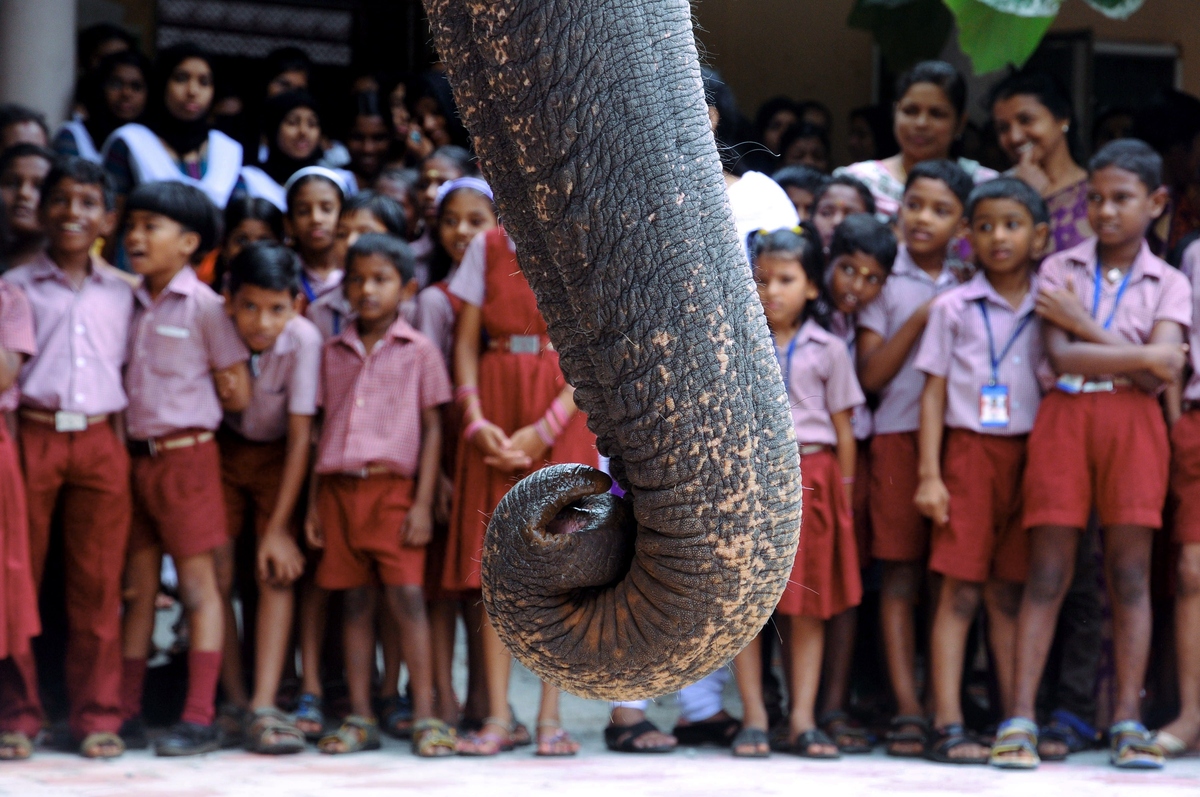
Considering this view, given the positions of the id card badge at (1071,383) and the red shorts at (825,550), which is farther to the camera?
the red shorts at (825,550)

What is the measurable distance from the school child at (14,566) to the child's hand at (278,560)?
2.24 ft

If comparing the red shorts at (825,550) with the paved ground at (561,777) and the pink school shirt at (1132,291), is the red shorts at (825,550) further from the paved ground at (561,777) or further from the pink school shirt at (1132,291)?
the pink school shirt at (1132,291)

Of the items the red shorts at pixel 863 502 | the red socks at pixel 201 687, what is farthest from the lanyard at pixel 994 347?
the red socks at pixel 201 687

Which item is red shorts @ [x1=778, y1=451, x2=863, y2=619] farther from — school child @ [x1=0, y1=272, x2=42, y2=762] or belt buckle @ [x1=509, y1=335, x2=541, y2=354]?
school child @ [x1=0, y1=272, x2=42, y2=762]

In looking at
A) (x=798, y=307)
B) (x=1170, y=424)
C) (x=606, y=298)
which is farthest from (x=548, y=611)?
(x=1170, y=424)

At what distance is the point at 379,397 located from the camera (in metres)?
4.91

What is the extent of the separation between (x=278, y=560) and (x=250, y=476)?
0.34m

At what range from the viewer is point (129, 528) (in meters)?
4.90

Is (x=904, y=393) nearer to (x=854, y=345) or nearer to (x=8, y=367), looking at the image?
(x=854, y=345)

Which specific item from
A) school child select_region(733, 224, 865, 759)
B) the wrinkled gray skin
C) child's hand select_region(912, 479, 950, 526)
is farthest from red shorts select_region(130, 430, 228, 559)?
the wrinkled gray skin

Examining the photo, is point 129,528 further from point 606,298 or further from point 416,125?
point 606,298

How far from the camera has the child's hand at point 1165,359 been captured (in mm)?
4672

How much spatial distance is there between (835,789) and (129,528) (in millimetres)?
2250

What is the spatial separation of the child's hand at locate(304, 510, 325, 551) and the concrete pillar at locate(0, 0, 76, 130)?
3.21 metres
